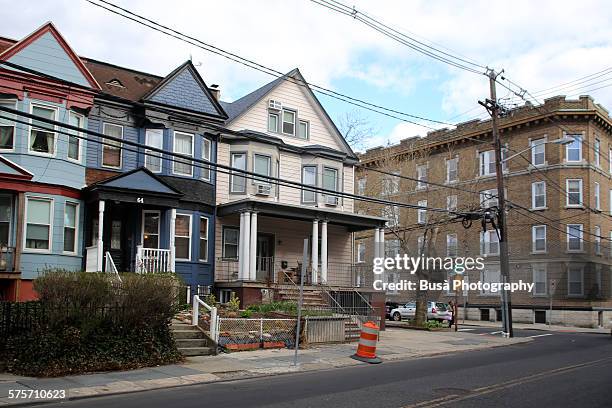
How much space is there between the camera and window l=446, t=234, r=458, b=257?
46312 millimetres

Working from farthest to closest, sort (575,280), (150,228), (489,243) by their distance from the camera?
(489,243) < (575,280) < (150,228)

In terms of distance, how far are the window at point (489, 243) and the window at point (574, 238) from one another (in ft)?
17.6

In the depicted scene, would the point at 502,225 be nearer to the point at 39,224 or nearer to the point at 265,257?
the point at 265,257

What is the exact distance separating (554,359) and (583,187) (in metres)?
26.1

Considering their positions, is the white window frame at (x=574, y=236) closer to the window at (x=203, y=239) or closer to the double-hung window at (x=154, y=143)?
the window at (x=203, y=239)

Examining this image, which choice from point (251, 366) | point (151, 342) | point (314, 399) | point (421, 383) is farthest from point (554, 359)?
point (151, 342)

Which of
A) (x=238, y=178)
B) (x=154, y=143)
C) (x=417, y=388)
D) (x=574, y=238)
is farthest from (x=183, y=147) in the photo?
(x=574, y=238)

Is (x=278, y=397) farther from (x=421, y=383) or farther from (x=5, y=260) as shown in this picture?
(x=5, y=260)

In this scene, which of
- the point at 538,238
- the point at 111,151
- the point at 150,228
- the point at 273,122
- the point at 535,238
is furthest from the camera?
the point at 535,238

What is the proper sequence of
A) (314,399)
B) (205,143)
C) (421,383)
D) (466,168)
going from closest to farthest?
(314,399), (421,383), (205,143), (466,168)

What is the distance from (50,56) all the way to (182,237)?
8040 millimetres

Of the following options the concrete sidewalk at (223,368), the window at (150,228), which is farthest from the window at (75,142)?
the concrete sidewalk at (223,368)

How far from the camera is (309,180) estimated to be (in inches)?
1125

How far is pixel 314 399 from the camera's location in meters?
10.5
